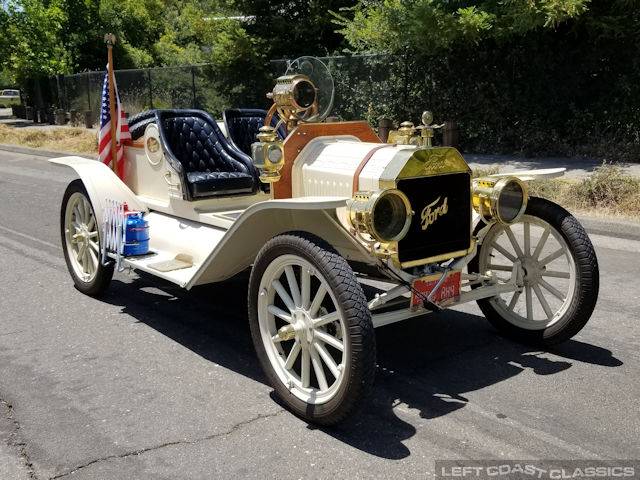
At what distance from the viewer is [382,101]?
15.4m

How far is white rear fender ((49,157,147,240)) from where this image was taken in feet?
17.5

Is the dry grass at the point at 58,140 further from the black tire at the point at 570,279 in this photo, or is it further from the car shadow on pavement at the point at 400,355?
the black tire at the point at 570,279

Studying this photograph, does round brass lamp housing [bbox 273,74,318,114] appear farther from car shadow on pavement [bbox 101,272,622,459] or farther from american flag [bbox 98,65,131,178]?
american flag [bbox 98,65,131,178]

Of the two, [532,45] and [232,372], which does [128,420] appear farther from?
[532,45]

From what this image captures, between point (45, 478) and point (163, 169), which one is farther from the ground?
point (163, 169)

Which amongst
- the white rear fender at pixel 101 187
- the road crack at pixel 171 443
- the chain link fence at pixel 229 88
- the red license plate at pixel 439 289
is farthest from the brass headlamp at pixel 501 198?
the chain link fence at pixel 229 88

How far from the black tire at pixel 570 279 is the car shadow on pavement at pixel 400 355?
12 centimetres

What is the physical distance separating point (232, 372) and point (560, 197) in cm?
601

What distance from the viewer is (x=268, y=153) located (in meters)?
4.14

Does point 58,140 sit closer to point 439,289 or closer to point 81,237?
point 81,237

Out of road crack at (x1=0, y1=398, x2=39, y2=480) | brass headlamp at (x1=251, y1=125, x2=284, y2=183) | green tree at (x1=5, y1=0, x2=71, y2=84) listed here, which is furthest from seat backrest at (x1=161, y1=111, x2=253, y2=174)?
green tree at (x1=5, y1=0, x2=71, y2=84)

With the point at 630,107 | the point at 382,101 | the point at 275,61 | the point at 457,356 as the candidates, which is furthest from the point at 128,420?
the point at 275,61

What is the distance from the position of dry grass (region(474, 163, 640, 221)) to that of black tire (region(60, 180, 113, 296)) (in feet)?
17.4
